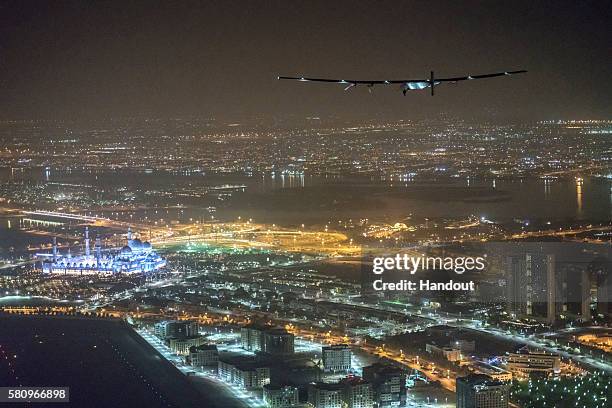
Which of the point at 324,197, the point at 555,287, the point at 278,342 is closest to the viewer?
the point at 278,342

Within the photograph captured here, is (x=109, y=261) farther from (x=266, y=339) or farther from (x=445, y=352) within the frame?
(x=445, y=352)

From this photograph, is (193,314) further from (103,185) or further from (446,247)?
(103,185)

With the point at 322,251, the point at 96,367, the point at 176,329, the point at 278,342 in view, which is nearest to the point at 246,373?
the point at 278,342

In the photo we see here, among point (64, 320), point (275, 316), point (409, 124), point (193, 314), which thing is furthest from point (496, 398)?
point (409, 124)

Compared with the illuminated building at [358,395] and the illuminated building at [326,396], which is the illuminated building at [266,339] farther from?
the illuminated building at [358,395]

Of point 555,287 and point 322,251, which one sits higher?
point 322,251
